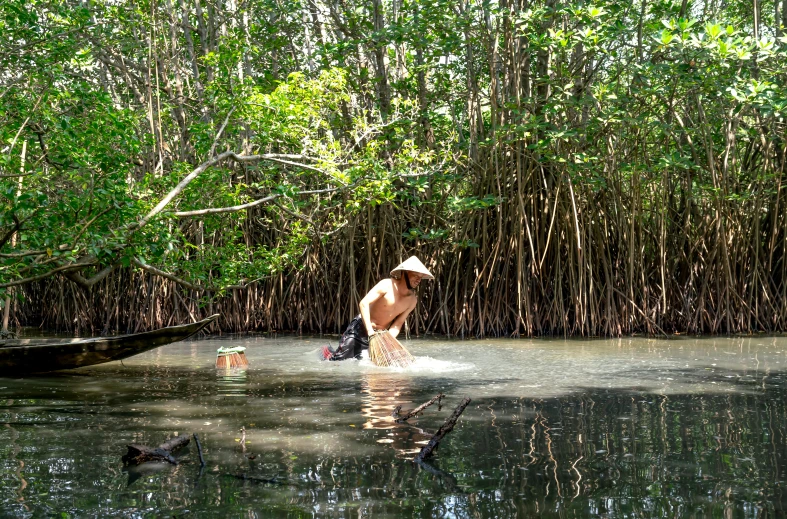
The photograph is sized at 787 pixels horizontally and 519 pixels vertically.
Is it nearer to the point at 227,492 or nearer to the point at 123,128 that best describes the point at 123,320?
the point at 123,128

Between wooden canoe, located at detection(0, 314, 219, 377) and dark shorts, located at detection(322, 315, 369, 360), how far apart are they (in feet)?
4.90

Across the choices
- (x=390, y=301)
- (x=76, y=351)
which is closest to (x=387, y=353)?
(x=390, y=301)

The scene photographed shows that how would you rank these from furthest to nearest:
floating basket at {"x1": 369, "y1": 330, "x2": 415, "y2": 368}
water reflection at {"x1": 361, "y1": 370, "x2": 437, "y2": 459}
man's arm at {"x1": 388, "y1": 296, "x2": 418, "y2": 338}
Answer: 1. man's arm at {"x1": 388, "y1": 296, "x2": 418, "y2": 338}
2. floating basket at {"x1": 369, "y1": 330, "x2": 415, "y2": 368}
3. water reflection at {"x1": 361, "y1": 370, "x2": 437, "y2": 459}

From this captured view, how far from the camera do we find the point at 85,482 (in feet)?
11.0

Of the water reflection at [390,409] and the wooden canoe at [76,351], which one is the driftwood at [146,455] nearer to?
the water reflection at [390,409]

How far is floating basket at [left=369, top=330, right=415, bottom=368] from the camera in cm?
A: 729

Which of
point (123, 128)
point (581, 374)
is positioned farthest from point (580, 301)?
point (123, 128)

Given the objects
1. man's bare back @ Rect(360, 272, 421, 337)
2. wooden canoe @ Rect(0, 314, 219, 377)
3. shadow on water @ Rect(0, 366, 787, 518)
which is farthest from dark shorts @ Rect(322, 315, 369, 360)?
shadow on water @ Rect(0, 366, 787, 518)

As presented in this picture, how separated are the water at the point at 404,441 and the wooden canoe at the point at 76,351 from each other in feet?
0.49

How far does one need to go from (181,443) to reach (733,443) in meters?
2.63

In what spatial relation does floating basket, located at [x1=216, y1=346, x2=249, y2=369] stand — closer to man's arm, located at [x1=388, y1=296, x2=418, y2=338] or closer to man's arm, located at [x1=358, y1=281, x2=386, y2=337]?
man's arm, located at [x1=358, y1=281, x2=386, y2=337]

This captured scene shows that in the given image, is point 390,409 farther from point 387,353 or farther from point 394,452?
point 387,353

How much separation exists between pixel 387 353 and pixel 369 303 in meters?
0.81

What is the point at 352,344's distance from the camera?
803 centimetres
